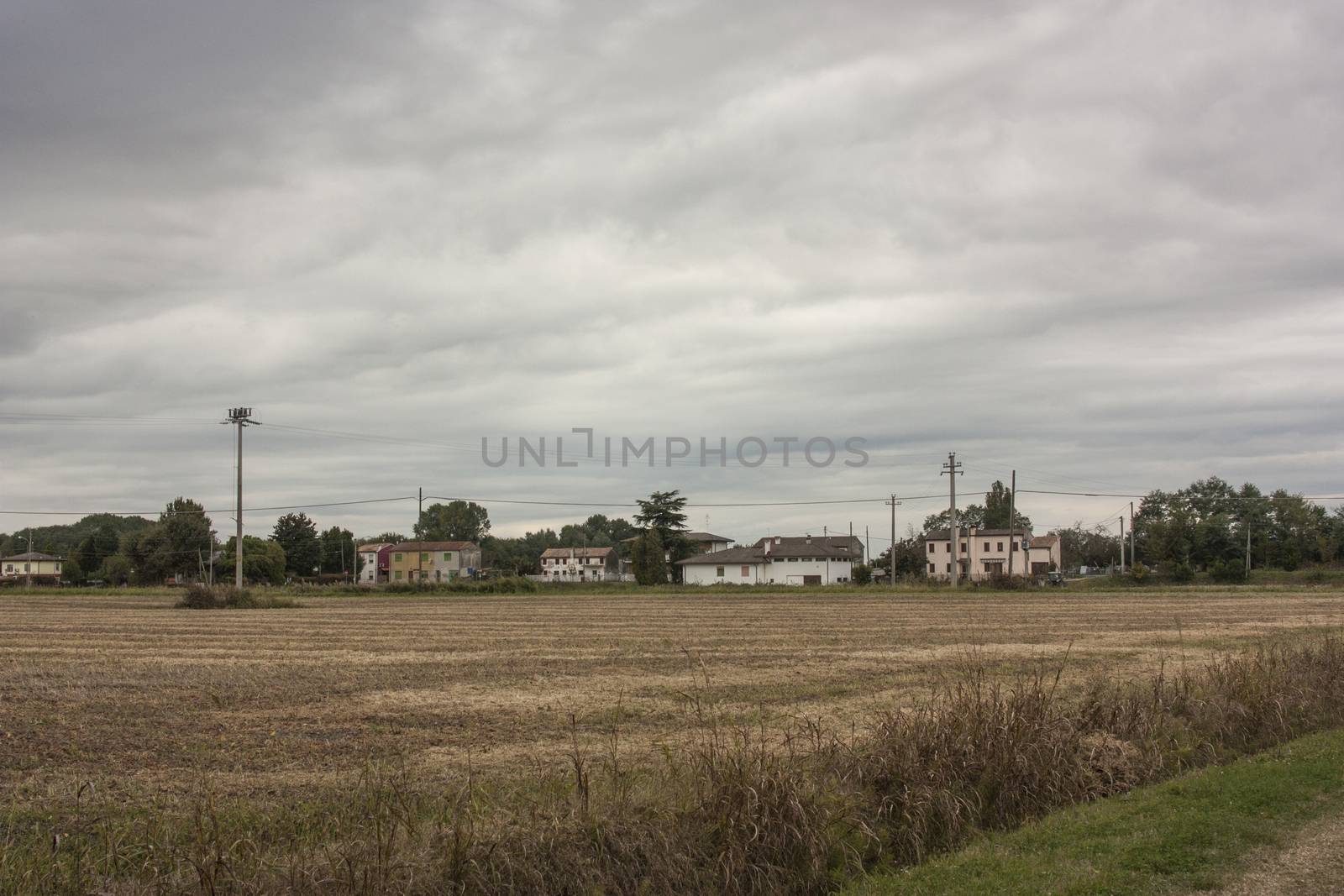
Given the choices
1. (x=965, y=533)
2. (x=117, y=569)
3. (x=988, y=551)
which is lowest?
(x=117, y=569)

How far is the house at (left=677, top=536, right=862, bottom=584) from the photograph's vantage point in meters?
122

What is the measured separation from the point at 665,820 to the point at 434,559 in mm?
A: 139044

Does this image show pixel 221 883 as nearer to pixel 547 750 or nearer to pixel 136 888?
pixel 136 888

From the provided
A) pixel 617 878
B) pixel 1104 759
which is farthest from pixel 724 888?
pixel 1104 759

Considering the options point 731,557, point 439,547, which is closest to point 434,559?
point 439,547

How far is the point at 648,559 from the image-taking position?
108375mm

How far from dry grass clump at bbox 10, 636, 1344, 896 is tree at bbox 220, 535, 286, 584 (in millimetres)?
114920

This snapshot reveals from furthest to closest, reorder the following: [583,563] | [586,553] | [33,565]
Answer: [33,565]
[586,553]
[583,563]

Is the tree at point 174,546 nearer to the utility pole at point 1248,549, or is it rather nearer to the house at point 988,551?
the house at point 988,551

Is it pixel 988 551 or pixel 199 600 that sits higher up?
pixel 988 551

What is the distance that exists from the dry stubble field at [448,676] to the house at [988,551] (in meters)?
73.2

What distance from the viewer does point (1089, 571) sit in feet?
542

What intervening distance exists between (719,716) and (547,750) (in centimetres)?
329

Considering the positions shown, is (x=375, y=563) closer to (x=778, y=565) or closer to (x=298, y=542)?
(x=298, y=542)
